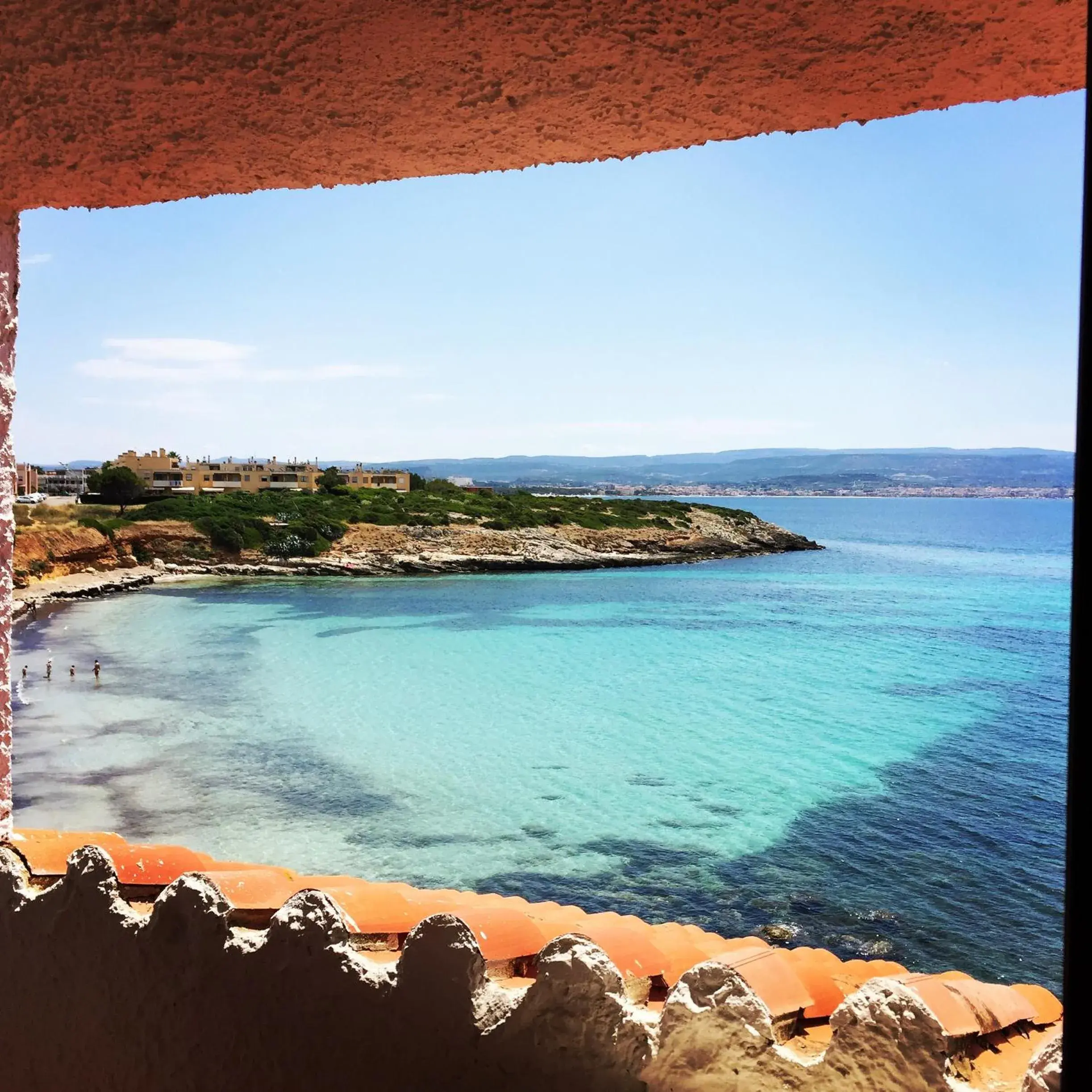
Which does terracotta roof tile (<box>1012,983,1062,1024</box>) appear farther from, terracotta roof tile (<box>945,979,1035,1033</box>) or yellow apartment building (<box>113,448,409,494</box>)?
yellow apartment building (<box>113,448,409,494</box>)

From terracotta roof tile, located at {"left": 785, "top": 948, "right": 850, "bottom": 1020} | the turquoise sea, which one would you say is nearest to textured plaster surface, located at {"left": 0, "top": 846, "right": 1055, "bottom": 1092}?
terracotta roof tile, located at {"left": 785, "top": 948, "right": 850, "bottom": 1020}

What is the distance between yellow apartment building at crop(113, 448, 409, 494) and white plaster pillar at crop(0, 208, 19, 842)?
5699 centimetres

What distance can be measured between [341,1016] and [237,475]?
6804 centimetres

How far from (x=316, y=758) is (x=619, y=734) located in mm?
7397

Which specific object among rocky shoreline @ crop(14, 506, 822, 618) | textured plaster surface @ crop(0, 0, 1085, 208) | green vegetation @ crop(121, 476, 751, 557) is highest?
textured plaster surface @ crop(0, 0, 1085, 208)

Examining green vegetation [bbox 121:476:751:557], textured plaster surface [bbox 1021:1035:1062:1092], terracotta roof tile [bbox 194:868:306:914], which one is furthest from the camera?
green vegetation [bbox 121:476:751:557]

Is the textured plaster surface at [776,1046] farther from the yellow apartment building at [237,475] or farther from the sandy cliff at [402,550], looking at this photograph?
the yellow apartment building at [237,475]

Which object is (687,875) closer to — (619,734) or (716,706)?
(619,734)

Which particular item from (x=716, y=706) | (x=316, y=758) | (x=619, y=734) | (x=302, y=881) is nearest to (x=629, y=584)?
(x=716, y=706)

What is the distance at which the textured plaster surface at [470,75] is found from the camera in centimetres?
119

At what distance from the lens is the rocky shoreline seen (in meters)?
37.6

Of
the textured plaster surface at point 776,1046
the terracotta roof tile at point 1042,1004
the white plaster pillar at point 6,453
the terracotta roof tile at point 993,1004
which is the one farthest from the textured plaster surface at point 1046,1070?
the white plaster pillar at point 6,453

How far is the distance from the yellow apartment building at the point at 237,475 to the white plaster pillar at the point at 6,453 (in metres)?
57.0

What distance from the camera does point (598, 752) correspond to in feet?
65.8
